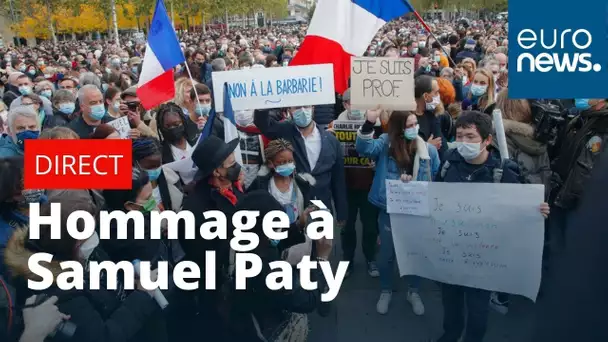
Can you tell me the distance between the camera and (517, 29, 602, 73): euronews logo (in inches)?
126

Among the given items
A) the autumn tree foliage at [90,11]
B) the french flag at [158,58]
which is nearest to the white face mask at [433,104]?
the french flag at [158,58]

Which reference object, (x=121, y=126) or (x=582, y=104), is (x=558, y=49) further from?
(x=121, y=126)

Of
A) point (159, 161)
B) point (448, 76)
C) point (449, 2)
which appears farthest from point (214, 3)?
point (159, 161)

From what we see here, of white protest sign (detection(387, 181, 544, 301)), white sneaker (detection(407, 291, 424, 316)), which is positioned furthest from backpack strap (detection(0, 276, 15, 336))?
white sneaker (detection(407, 291, 424, 316))

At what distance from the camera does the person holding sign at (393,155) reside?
392cm

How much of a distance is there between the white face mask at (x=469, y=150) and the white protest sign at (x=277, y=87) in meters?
1.18

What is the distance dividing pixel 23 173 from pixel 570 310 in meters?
3.01

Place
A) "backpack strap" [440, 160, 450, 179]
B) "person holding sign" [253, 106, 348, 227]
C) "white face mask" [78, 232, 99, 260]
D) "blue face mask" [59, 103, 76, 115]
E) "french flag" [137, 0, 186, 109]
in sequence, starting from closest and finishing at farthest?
"white face mask" [78, 232, 99, 260] < "backpack strap" [440, 160, 450, 179] < "person holding sign" [253, 106, 348, 227] < "french flag" [137, 0, 186, 109] < "blue face mask" [59, 103, 76, 115]

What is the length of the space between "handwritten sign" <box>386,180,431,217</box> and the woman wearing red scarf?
101 centimetres

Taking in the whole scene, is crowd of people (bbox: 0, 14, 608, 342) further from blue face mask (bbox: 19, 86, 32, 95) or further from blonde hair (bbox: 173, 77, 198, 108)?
Result: blue face mask (bbox: 19, 86, 32, 95)

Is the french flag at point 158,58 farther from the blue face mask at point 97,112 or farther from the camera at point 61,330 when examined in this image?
the camera at point 61,330

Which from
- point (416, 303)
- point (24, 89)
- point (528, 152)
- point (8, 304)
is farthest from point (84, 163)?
point (24, 89)

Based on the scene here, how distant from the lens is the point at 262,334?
305 centimetres

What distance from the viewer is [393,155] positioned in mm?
3998
